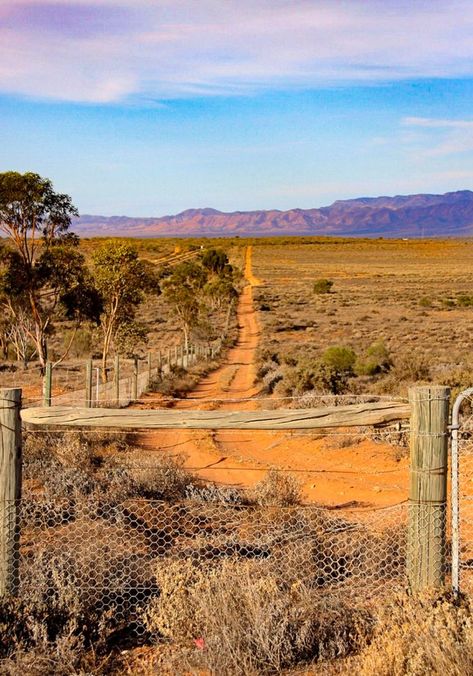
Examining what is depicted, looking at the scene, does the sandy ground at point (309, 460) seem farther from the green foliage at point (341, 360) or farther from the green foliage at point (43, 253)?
the green foliage at point (341, 360)

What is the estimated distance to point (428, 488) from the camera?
4.75 meters

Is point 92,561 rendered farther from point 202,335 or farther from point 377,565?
point 202,335

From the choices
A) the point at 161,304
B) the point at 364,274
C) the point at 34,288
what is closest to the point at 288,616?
the point at 34,288

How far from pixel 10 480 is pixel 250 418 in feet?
5.48

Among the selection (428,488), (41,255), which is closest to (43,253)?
(41,255)

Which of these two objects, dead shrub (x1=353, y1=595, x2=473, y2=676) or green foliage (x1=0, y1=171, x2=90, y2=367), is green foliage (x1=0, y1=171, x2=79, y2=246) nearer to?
green foliage (x1=0, y1=171, x2=90, y2=367)

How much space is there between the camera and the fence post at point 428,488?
470 cm

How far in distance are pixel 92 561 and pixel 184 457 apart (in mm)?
5349

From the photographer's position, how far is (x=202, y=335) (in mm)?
33938

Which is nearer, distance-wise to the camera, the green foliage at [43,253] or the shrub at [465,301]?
the green foliage at [43,253]

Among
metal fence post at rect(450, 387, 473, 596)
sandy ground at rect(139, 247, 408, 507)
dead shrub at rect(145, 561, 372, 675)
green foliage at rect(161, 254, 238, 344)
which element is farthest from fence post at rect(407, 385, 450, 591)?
green foliage at rect(161, 254, 238, 344)

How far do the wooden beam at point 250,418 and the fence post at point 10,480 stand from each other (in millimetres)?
262

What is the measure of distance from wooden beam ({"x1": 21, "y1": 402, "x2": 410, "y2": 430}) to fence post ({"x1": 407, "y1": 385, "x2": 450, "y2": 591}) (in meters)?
0.16

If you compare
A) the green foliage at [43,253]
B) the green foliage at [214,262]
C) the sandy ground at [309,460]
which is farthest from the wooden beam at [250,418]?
the green foliage at [214,262]
